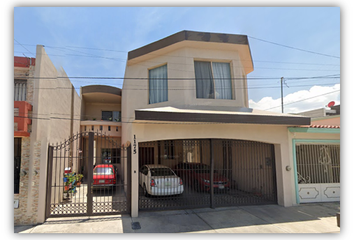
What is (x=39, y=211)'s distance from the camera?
18.4 feet

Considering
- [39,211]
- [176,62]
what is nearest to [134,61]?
[176,62]

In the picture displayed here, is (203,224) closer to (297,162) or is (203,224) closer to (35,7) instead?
(297,162)

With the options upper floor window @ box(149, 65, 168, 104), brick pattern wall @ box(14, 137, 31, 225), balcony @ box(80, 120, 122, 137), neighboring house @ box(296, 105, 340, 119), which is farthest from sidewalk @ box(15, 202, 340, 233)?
balcony @ box(80, 120, 122, 137)

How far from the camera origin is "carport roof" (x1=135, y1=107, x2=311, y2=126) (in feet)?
19.2

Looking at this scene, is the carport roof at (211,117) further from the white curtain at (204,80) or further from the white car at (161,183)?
the white car at (161,183)

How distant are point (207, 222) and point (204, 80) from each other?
530 centimetres

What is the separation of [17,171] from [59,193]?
2.09 meters

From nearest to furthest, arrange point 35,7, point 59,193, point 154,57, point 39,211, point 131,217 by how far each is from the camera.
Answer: point 35,7 < point 39,211 < point 131,217 < point 59,193 < point 154,57

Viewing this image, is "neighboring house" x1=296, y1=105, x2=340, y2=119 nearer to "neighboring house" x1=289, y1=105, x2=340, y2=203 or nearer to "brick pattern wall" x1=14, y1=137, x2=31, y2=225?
"neighboring house" x1=289, y1=105, x2=340, y2=203

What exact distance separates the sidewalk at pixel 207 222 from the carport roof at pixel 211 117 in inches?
113

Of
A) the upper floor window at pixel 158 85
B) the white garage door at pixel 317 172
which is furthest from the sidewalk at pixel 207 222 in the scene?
the upper floor window at pixel 158 85

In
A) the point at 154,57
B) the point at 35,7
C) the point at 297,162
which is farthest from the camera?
the point at 154,57

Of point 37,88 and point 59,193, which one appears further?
point 59,193

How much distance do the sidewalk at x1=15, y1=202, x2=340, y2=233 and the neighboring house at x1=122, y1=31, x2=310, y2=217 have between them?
53cm
